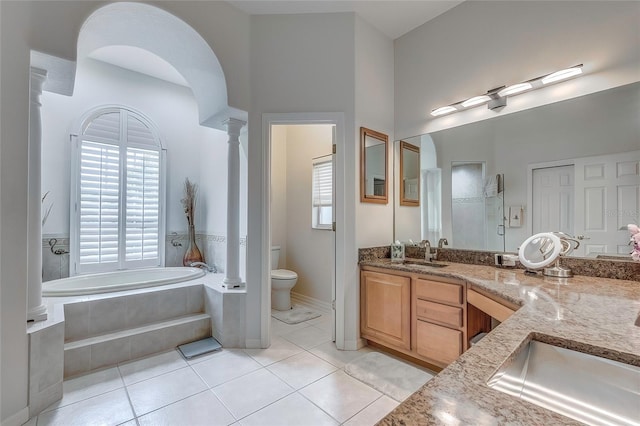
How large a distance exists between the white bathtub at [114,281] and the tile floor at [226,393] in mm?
715

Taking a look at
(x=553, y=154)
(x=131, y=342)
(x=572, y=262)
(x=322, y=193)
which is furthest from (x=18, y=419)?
(x=553, y=154)

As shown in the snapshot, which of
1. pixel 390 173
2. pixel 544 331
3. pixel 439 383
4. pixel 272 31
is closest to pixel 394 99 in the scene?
pixel 390 173

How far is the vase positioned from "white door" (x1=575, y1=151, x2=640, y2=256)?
13.0ft

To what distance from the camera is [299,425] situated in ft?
5.34

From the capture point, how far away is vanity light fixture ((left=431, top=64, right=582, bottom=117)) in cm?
193

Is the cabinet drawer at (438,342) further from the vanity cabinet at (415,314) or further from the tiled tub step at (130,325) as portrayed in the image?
the tiled tub step at (130,325)

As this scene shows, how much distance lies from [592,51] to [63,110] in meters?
4.92

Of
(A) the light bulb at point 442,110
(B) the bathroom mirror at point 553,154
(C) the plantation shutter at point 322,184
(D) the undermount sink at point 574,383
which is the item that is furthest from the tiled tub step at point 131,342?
(A) the light bulb at point 442,110

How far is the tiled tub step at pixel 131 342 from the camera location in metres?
2.14

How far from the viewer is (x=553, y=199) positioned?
2045mm

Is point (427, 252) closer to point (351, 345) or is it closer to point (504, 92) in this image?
point (351, 345)

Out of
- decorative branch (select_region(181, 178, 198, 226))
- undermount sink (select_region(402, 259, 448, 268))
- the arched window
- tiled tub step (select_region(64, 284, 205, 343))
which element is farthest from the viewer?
decorative branch (select_region(181, 178, 198, 226))

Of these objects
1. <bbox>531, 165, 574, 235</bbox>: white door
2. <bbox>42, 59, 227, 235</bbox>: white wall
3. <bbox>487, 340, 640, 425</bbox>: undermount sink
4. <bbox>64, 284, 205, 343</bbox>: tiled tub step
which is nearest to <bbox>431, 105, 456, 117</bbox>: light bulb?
<bbox>531, 165, 574, 235</bbox>: white door

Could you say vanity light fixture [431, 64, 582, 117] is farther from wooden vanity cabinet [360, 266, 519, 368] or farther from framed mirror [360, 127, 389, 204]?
wooden vanity cabinet [360, 266, 519, 368]
